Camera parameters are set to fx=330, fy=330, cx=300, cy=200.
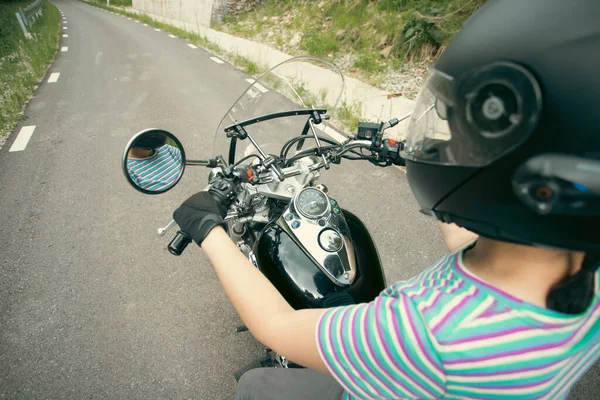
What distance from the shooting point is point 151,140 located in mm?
1170

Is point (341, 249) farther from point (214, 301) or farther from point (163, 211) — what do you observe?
point (163, 211)

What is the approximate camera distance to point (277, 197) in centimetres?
153

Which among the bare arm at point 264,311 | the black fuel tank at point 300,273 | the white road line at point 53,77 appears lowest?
the white road line at point 53,77

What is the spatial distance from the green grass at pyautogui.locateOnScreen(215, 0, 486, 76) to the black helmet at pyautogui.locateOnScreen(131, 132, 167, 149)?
5.50 meters

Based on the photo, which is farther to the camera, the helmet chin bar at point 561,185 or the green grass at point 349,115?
the green grass at point 349,115

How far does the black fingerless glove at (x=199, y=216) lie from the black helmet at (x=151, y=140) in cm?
26

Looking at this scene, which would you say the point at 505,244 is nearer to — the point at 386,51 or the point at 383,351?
the point at 383,351

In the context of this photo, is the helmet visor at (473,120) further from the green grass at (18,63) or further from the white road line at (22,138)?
the green grass at (18,63)

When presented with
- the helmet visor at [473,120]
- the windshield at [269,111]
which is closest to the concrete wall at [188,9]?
the windshield at [269,111]

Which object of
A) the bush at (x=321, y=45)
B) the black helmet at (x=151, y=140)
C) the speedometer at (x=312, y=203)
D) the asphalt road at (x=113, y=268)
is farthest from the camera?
the bush at (x=321, y=45)

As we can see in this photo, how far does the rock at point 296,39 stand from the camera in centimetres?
876

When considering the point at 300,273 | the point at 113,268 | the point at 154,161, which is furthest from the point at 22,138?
the point at 300,273

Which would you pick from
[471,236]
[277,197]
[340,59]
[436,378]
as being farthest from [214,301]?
[340,59]

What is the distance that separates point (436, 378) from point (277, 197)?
3.48ft
